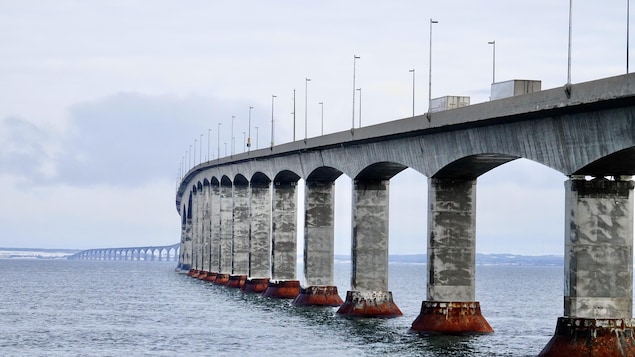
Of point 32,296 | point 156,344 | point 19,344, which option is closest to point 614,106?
point 156,344

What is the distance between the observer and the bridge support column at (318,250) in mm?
75062

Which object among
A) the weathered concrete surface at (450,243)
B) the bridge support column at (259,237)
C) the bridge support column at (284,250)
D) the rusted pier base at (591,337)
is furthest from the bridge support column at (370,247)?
the bridge support column at (259,237)

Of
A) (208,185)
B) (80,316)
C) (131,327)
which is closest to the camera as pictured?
(131,327)

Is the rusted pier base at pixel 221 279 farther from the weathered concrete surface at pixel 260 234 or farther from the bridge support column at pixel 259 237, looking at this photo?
the weathered concrete surface at pixel 260 234

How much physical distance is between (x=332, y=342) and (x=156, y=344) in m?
7.85

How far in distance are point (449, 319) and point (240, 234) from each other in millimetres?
50799

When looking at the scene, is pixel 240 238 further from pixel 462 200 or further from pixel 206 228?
pixel 462 200

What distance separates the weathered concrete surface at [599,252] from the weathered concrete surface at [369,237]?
2489cm

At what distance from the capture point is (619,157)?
1593 inches

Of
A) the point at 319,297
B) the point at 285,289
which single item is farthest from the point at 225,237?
the point at 319,297

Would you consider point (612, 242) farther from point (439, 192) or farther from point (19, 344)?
point (19, 344)

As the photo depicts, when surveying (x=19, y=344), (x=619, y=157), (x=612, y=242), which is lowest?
(x=19, y=344)

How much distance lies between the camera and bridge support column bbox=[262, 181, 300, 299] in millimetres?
A: 84625

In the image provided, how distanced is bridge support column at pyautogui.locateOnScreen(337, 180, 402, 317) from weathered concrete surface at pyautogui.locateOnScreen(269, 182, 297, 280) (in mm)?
18232
